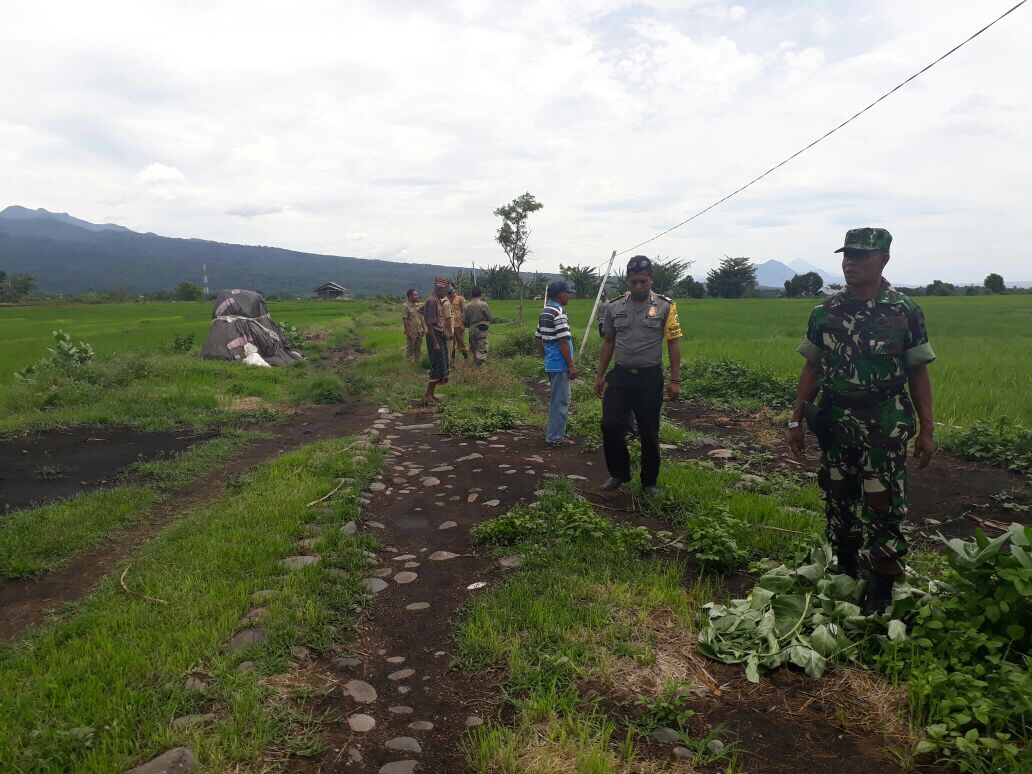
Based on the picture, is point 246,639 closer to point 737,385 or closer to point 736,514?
point 736,514

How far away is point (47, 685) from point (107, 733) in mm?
523

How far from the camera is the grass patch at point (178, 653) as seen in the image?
2.37 meters

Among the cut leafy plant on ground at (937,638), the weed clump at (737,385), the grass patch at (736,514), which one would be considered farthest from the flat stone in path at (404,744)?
the weed clump at (737,385)

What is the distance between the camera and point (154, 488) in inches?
239

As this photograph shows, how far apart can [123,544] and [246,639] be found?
2.30 metres

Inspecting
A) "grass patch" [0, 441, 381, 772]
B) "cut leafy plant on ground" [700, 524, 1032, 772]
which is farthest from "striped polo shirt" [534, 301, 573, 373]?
"cut leafy plant on ground" [700, 524, 1032, 772]

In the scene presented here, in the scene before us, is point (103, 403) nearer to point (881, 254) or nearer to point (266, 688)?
point (266, 688)

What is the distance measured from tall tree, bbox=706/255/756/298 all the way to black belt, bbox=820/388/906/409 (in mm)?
58966

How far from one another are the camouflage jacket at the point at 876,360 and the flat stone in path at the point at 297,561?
345 centimetres

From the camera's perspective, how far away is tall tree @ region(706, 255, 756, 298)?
191 feet

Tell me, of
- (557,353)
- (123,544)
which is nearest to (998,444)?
(557,353)

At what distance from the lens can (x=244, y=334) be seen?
14727 millimetres

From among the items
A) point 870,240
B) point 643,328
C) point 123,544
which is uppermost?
point 870,240

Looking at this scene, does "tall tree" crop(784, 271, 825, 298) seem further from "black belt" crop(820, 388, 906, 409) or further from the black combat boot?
the black combat boot
